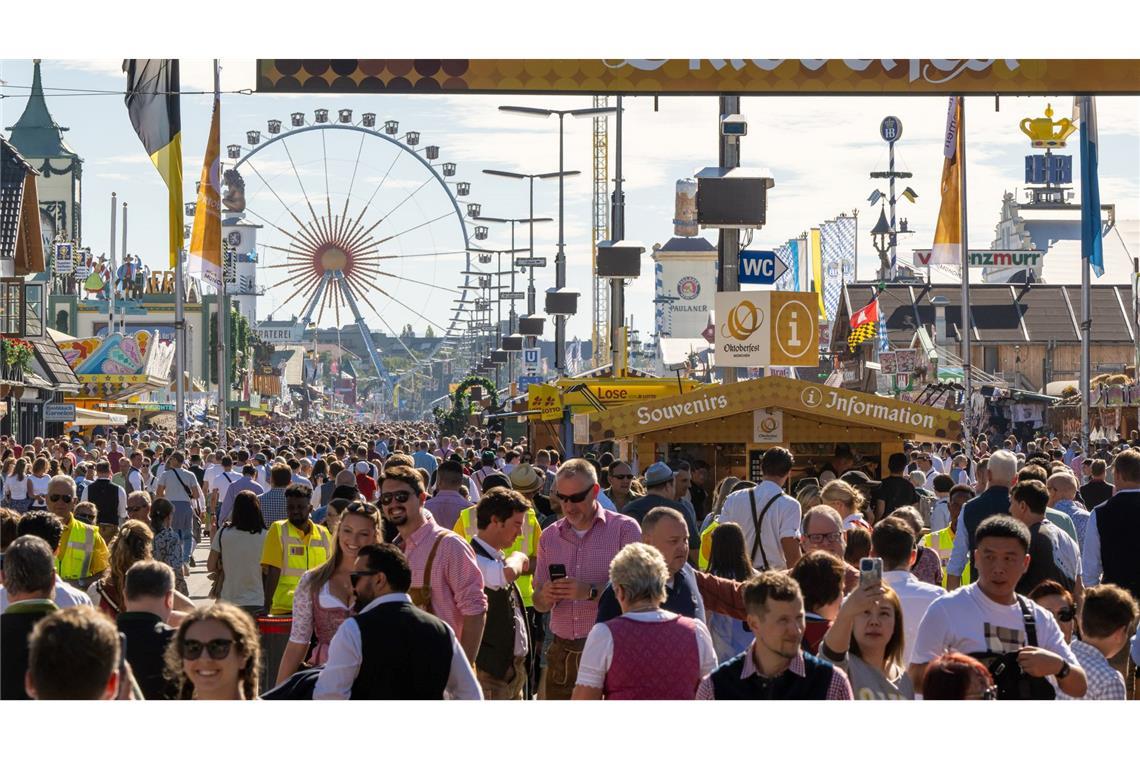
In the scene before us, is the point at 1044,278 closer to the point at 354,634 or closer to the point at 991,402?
the point at 991,402

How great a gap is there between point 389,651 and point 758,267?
14.7 meters

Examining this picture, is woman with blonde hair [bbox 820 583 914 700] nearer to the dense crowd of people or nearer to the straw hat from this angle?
the dense crowd of people

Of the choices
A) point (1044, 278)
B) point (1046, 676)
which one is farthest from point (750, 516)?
point (1044, 278)

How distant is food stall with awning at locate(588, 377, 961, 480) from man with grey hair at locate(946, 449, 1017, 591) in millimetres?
8327

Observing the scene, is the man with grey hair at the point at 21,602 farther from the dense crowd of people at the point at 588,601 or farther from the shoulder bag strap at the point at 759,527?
the shoulder bag strap at the point at 759,527

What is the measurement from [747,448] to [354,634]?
14.4 m

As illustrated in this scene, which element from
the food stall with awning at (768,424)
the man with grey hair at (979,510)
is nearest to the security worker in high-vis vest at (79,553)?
the man with grey hair at (979,510)

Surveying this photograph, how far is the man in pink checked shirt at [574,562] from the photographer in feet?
27.8

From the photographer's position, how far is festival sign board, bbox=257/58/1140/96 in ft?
43.9

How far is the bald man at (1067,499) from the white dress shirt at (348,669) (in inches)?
238

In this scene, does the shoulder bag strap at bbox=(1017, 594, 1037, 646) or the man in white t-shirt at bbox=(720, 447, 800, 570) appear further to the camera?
the man in white t-shirt at bbox=(720, 447, 800, 570)

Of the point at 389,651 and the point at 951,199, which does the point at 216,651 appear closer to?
the point at 389,651

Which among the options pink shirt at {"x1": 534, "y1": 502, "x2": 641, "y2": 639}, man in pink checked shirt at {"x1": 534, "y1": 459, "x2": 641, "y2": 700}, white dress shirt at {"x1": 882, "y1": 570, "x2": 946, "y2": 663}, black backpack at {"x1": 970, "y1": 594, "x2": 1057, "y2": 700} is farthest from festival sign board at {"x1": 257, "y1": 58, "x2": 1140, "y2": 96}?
black backpack at {"x1": 970, "y1": 594, "x2": 1057, "y2": 700}

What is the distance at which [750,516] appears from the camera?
35.2 ft
